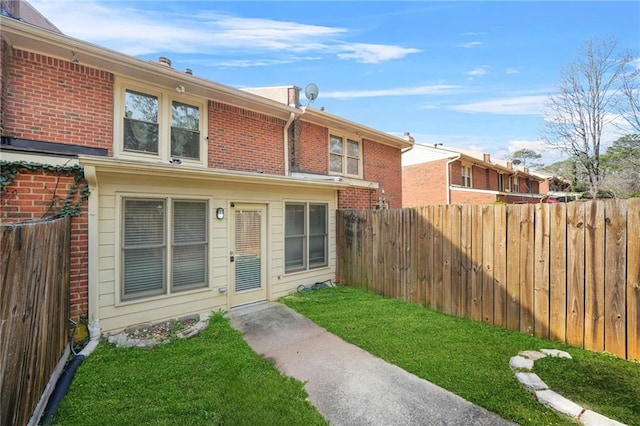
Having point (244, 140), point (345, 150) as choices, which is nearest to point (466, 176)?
point (345, 150)

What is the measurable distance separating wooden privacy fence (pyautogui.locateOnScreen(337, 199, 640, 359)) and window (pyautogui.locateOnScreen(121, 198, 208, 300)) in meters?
3.97

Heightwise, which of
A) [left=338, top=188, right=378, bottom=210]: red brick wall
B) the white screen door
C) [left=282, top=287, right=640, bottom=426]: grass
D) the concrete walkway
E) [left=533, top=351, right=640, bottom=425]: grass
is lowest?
the concrete walkway

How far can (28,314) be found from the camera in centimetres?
241

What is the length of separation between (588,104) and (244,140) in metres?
18.4

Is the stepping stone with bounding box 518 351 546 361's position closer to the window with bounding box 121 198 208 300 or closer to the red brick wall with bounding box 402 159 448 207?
the window with bounding box 121 198 208 300

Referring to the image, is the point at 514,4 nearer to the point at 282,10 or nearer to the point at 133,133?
the point at 282,10

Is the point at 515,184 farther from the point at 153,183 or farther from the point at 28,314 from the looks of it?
the point at 28,314

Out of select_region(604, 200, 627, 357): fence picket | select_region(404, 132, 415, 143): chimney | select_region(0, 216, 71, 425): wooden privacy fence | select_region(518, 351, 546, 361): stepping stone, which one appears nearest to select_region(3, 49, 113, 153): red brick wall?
select_region(0, 216, 71, 425): wooden privacy fence

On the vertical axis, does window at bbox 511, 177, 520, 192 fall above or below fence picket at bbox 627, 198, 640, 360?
above

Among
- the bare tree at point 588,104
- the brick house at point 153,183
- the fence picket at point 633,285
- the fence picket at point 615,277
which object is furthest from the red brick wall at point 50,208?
the bare tree at point 588,104

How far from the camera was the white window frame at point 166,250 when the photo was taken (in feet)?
15.6

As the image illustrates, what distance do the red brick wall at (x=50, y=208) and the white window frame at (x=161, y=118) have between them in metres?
1.41

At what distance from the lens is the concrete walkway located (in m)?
2.72

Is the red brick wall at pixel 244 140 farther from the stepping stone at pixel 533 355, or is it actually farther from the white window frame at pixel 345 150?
the stepping stone at pixel 533 355
